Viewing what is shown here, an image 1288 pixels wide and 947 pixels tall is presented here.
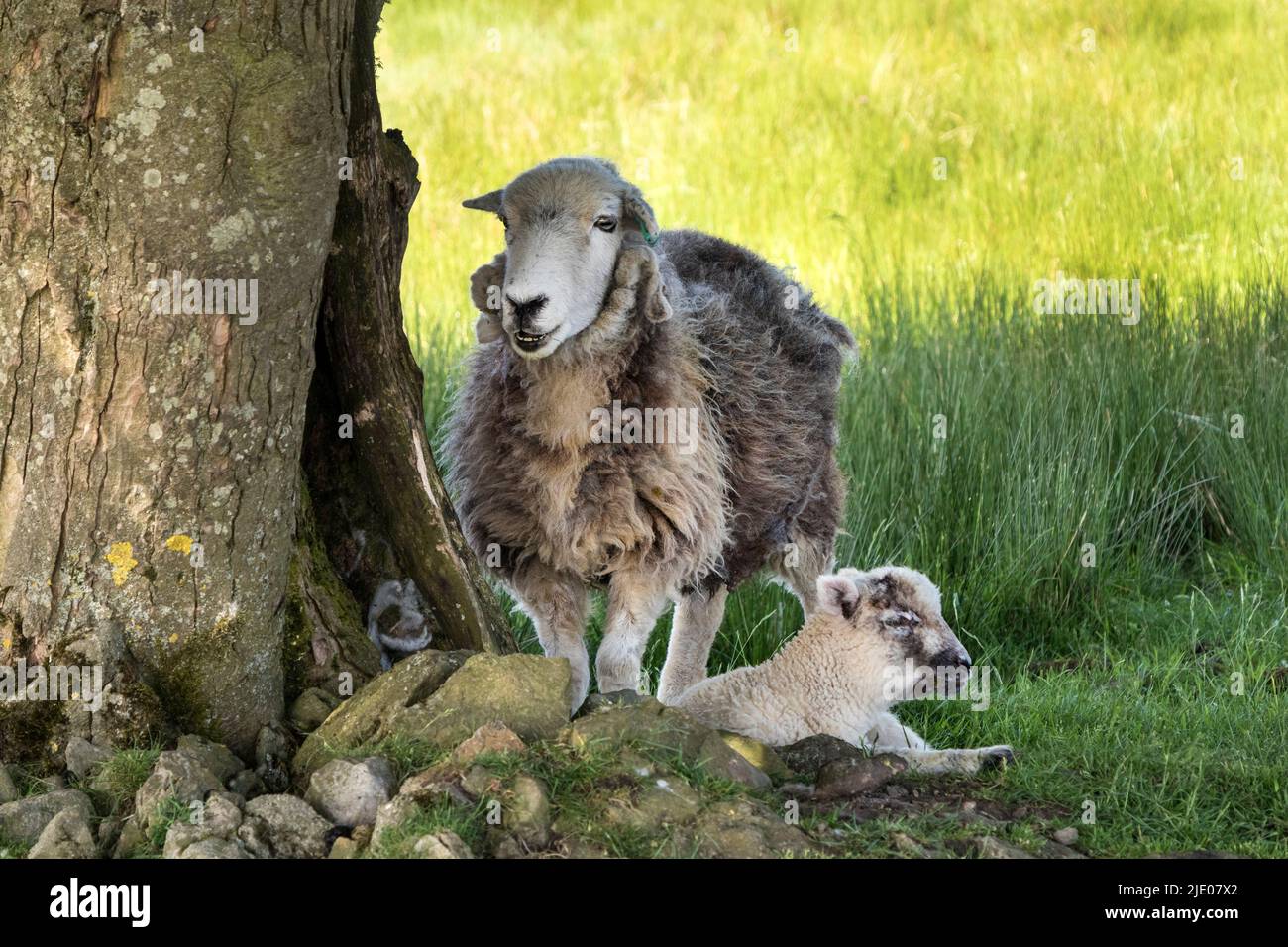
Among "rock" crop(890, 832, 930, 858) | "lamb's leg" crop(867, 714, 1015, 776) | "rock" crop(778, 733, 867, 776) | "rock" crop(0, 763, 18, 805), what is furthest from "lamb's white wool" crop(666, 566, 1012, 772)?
"rock" crop(0, 763, 18, 805)

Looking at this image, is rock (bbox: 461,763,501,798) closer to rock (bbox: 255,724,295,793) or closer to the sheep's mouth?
rock (bbox: 255,724,295,793)

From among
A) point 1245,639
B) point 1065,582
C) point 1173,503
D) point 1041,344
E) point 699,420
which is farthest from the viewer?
point 1041,344

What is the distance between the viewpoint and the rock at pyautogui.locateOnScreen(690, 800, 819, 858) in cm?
391

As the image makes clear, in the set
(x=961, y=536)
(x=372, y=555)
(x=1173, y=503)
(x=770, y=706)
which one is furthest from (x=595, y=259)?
(x=1173, y=503)

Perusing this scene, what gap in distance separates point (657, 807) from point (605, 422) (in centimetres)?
177

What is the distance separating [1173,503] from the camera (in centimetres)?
806

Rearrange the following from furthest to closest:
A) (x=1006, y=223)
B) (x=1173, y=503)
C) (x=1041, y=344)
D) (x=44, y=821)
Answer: (x=1006, y=223)
(x=1041, y=344)
(x=1173, y=503)
(x=44, y=821)

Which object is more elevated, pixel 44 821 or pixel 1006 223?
pixel 1006 223

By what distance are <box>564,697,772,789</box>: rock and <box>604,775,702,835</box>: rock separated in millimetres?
142

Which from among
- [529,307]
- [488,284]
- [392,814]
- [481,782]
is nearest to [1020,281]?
[488,284]

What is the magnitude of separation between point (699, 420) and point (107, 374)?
7.09ft

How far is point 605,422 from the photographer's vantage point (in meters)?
5.47

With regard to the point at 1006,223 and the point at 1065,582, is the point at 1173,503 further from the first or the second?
the point at 1006,223

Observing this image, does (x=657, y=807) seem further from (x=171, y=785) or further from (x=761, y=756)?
(x=171, y=785)
